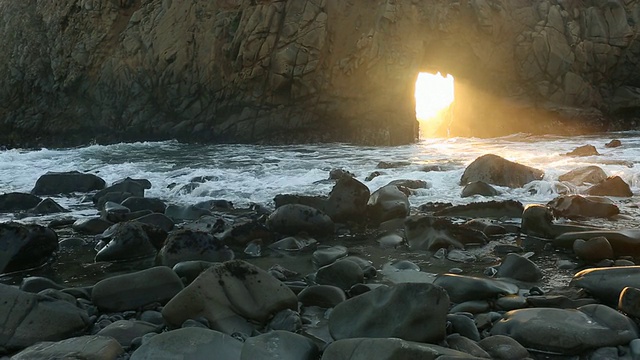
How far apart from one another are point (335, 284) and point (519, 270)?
2.00 metres

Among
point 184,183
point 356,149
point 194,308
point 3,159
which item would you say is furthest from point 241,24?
point 194,308

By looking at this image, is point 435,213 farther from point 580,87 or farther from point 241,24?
point 580,87

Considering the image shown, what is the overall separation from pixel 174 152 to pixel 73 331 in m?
17.5

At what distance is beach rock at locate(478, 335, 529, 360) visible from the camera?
13.0 feet

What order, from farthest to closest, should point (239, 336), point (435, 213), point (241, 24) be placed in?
point (241, 24), point (435, 213), point (239, 336)

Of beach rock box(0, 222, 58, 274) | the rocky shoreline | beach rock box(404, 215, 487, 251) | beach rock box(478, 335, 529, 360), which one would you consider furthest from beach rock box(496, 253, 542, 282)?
beach rock box(0, 222, 58, 274)

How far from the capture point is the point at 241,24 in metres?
25.2

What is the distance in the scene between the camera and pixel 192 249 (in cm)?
673

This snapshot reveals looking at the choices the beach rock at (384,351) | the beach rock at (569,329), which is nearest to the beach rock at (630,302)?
the beach rock at (569,329)

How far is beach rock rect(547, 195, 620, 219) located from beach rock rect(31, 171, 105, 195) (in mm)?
10422

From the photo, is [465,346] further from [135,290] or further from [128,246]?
[128,246]

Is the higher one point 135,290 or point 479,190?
point 479,190

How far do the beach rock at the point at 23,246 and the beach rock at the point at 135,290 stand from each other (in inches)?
80.6

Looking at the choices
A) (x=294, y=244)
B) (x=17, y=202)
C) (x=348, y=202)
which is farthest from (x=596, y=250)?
(x=17, y=202)
